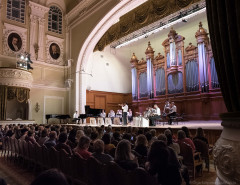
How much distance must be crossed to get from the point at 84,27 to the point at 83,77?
11.0 ft

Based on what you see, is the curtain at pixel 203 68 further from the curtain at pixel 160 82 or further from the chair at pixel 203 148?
the chair at pixel 203 148

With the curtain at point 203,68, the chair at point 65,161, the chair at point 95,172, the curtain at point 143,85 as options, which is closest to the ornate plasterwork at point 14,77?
the curtain at point 143,85

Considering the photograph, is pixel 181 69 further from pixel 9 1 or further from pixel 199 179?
pixel 9 1

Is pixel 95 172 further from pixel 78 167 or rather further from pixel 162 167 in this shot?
pixel 162 167

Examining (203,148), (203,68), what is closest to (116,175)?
(203,148)

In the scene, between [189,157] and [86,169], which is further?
[189,157]

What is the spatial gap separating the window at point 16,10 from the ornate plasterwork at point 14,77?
3.89m

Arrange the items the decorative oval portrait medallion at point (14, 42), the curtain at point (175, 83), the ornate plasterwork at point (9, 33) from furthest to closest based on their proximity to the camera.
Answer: the curtain at point (175, 83) → the decorative oval portrait medallion at point (14, 42) → the ornate plasterwork at point (9, 33)

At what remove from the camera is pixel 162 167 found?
2076 mm

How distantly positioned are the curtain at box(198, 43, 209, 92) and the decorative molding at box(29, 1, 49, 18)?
10.3 meters

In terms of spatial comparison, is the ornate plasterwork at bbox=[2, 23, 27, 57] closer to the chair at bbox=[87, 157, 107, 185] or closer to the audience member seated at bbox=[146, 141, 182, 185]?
the chair at bbox=[87, 157, 107, 185]

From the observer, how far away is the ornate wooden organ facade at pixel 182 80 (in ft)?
37.8

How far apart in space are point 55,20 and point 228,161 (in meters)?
16.0

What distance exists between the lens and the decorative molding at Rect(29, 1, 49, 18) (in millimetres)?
13898
